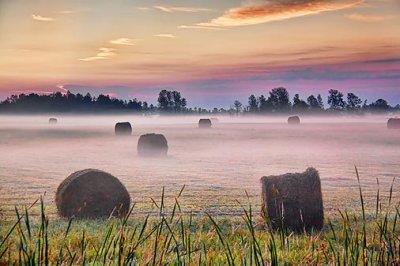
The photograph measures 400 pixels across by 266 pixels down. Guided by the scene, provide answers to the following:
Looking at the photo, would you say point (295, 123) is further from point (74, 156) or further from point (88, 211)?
point (88, 211)

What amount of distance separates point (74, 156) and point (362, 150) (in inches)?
473

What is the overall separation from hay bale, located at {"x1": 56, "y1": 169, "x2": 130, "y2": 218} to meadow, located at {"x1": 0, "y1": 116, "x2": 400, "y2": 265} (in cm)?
28

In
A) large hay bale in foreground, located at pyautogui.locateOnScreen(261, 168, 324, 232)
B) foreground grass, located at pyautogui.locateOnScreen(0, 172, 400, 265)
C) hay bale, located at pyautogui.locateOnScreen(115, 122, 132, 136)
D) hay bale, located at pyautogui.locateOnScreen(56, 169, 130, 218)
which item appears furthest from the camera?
hay bale, located at pyautogui.locateOnScreen(115, 122, 132, 136)

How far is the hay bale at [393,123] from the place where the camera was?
26750 millimetres

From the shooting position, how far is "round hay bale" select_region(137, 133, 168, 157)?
21.3m

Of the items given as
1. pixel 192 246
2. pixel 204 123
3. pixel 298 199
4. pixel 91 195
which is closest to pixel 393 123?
pixel 204 123

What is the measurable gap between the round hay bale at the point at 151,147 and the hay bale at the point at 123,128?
387 cm

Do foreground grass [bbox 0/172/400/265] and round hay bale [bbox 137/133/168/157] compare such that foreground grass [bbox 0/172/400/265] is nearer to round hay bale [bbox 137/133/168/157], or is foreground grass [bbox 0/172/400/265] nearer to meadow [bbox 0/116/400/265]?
meadow [bbox 0/116/400/265]

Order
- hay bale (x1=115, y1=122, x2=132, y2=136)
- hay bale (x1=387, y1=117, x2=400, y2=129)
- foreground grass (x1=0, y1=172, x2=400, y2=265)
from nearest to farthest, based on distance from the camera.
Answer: foreground grass (x1=0, y1=172, x2=400, y2=265) < hay bale (x1=115, y1=122, x2=132, y2=136) < hay bale (x1=387, y1=117, x2=400, y2=129)

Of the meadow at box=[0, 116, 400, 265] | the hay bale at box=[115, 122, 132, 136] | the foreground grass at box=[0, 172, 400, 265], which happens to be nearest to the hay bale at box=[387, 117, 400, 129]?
the meadow at box=[0, 116, 400, 265]

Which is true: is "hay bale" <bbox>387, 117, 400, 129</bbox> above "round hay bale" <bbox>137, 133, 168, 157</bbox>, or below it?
above

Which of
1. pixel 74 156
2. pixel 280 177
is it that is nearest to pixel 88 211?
pixel 280 177

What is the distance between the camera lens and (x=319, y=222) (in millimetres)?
7934

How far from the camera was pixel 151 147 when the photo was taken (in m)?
21.5
